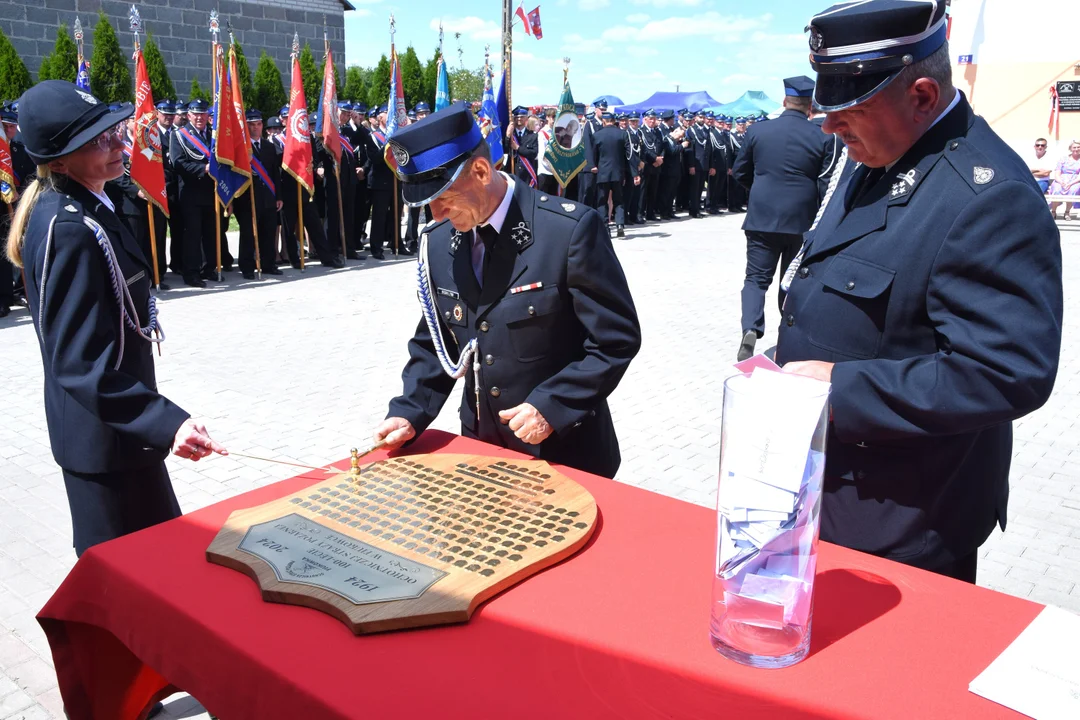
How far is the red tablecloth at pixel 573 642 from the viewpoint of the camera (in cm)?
122

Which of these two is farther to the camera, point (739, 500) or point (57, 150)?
point (57, 150)

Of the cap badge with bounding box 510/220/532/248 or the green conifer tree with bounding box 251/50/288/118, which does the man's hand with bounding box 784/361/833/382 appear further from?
the green conifer tree with bounding box 251/50/288/118

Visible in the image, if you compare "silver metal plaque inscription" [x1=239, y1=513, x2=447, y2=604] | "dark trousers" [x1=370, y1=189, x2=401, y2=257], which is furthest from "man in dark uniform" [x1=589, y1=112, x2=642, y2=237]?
"silver metal plaque inscription" [x1=239, y1=513, x2=447, y2=604]

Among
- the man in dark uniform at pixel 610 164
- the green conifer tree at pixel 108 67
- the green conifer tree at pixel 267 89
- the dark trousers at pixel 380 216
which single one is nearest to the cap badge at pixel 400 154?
the dark trousers at pixel 380 216

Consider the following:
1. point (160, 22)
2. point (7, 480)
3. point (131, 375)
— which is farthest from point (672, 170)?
point (131, 375)

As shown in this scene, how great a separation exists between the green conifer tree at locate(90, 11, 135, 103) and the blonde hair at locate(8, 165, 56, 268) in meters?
16.6

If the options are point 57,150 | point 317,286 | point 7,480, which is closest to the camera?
point 57,150

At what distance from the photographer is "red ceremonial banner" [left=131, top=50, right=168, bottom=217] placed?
29.6 feet

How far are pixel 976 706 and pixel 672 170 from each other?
16966 mm

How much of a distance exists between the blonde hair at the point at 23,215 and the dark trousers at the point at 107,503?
24.6 inches

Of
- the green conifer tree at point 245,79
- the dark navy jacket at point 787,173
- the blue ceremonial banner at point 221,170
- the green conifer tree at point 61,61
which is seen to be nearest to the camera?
the dark navy jacket at point 787,173

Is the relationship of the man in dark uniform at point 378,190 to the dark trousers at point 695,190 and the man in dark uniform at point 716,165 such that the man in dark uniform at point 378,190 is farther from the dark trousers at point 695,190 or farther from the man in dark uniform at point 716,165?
the man in dark uniform at point 716,165

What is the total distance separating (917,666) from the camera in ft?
4.16

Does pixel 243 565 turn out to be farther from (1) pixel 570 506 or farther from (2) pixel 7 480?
(2) pixel 7 480
